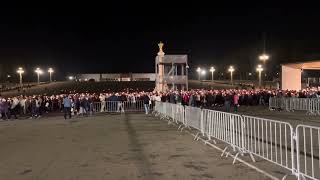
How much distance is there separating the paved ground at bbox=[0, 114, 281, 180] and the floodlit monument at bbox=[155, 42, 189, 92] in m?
35.4

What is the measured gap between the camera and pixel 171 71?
5488 cm

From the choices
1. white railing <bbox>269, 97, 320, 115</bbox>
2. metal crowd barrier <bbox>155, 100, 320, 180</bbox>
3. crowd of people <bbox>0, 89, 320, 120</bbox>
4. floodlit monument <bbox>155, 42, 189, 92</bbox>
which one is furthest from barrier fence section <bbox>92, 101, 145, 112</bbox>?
metal crowd barrier <bbox>155, 100, 320, 180</bbox>

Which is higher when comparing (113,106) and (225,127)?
(225,127)

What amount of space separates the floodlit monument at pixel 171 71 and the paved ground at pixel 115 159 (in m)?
35.4

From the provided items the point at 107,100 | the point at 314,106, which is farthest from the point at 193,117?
the point at 107,100

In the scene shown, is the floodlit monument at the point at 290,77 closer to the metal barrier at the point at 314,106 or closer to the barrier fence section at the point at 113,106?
the barrier fence section at the point at 113,106

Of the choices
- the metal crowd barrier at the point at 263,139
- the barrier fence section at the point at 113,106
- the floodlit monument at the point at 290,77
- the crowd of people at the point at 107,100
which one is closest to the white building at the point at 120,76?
the floodlit monument at the point at 290,77

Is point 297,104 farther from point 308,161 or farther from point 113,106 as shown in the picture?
point 308,161

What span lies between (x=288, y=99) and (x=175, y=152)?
924 inches


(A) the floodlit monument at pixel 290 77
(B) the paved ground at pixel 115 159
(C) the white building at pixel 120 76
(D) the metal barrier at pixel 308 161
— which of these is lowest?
(B) the paved ground at pixel 115 159

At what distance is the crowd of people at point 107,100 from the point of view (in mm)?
35219

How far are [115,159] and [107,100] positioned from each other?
28.4 meters

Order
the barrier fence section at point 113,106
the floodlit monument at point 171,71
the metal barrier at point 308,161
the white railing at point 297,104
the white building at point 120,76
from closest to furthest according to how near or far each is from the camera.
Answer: the metal barrier at point 308,161 < the white railing at point 297,104 < the barrier fence section at point 113,106 < the floodlit monument at point 171,71 < the white building at point 120,76

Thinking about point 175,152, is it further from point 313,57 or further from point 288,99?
point 313,57
